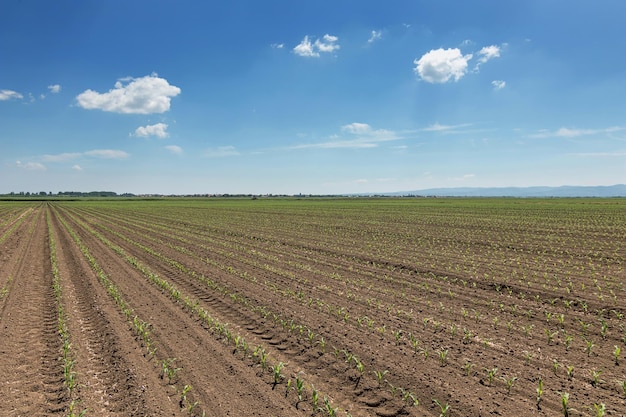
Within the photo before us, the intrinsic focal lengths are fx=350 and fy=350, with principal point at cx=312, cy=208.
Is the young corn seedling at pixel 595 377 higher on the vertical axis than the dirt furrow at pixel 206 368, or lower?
higher

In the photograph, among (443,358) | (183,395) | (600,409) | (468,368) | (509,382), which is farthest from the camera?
(443,358)

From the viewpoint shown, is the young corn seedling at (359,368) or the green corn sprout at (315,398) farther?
the young corn seedling at (359,368)

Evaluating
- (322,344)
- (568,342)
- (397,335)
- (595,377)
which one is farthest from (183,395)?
(568,342)

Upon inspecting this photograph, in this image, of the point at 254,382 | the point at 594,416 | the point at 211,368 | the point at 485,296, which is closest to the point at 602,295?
the point at 485,296

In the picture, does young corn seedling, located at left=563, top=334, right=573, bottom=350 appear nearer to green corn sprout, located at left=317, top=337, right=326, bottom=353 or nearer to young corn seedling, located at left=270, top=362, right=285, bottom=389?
green corn sprout, located at left=317, top=337, right=326, bottom=353

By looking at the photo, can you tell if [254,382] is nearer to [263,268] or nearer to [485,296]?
[485,296]

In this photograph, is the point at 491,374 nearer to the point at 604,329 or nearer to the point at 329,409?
the point at 329,409

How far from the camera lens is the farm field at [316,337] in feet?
19.9

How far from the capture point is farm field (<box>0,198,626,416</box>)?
608cm

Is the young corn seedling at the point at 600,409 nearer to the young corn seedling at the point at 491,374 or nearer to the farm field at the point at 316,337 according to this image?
the farm field at the point at 316,337

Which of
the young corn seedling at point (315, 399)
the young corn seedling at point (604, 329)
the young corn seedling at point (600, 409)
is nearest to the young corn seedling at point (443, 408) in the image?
the young corn seedling at point (315, 399)

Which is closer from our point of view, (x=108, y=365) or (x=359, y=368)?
(x=359, y=368)

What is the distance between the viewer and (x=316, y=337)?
8.72 m

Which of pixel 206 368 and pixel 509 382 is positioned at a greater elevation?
pixel 509 382
